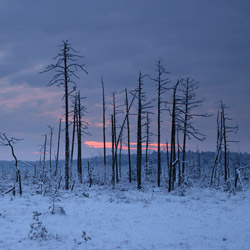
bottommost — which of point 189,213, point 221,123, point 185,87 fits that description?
point 189,213

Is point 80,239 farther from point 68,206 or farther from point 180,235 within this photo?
point 68,206

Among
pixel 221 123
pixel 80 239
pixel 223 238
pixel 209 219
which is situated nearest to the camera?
pixel 80 239

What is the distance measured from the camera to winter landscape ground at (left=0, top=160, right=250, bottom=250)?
9336 millimetres

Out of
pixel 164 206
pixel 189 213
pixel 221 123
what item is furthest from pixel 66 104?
pixel 221 123

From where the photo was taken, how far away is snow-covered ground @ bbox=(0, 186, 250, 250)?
9.38 meters

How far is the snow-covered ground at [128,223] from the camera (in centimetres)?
938

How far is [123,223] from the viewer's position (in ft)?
39.8

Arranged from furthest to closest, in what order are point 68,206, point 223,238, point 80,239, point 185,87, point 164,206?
point 185,87 → point 164,206 → point 68,206 → point 223,238 → point 80,239

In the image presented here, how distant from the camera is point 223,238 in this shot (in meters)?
10.5

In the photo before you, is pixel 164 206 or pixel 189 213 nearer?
pixel 189 213

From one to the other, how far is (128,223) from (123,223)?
0.76 feet

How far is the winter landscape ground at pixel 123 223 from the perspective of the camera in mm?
9336

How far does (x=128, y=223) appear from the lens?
1216cm

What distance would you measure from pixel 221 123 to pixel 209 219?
2190cm
